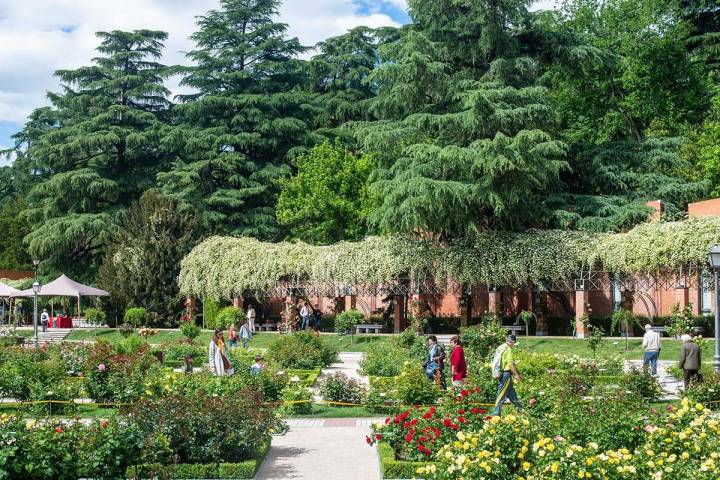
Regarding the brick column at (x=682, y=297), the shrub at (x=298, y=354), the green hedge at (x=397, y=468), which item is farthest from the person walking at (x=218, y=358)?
the brick column at (x=682, y=297)

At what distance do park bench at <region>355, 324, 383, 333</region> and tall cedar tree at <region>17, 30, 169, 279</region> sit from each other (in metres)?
16.9

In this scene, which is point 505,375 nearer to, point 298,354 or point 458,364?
point 458,364

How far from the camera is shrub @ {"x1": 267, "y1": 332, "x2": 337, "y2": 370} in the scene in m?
21.5

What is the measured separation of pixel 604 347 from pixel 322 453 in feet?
53.0

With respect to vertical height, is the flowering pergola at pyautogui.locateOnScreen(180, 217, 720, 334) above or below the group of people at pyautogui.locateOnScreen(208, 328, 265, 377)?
above

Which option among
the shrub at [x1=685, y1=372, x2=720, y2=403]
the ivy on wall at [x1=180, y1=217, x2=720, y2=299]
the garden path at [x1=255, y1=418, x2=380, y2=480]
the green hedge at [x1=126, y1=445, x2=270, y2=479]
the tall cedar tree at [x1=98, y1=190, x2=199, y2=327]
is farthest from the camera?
the tall cedar tree at [x1=98, y1=190, x2=199, y2=327]

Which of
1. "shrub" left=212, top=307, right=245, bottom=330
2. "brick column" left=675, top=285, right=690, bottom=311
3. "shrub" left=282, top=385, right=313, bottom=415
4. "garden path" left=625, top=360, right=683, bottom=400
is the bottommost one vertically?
"garden path" left=625, top=360, right=683, bottom=400

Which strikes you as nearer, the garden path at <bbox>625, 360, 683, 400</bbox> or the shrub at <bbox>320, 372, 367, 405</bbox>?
the shrub at <bbox>320, 372, 367, 405</bbox>

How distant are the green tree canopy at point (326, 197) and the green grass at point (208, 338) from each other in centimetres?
859

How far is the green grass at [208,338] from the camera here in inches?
1179

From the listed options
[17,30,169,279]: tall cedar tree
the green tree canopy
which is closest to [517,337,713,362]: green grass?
the green tree canopy

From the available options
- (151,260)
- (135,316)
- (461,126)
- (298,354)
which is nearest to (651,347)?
(298,354)

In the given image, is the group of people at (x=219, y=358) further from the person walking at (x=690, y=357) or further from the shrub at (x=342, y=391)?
the person walking at (x=690, y=357)

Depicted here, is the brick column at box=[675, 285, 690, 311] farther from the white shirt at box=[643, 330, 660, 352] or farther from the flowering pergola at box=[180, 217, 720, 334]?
the white shirt at box=[643, 330, 660, 352]
